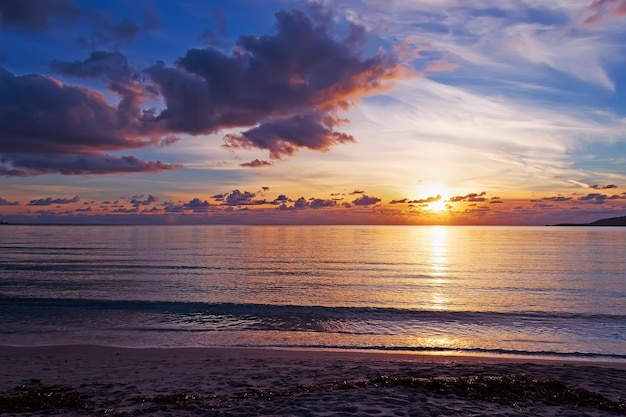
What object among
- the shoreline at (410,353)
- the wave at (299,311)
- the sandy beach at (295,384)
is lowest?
the wave at (299,311)

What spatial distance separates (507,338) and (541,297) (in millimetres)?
13291

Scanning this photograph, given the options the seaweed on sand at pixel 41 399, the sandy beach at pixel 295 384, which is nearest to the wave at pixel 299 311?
the sandy beach at pixel 295 384

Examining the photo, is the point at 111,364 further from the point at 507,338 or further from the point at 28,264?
the point at 28,264

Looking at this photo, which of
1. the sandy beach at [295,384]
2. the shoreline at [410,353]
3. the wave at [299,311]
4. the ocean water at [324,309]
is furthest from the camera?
the wave at [299,311]

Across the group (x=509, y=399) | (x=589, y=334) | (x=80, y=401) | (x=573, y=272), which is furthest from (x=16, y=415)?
(x=573, y=272)

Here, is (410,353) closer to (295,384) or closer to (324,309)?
(295,384)

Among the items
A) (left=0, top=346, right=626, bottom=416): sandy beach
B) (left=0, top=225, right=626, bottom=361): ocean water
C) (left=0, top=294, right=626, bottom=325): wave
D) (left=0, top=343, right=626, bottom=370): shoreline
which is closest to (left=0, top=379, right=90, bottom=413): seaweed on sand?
(left=0, top=346, right=626, bottom=416): sandy beach

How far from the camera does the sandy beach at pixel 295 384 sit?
33.4 feet

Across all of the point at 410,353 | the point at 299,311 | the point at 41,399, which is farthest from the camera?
the point at 299,311

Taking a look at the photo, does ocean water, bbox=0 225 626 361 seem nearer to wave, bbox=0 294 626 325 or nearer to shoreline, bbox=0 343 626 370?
wave, bbox=0 294 626 325

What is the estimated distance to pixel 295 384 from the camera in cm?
1252

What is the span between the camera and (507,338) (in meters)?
20.0

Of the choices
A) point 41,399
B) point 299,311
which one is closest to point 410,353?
point 299,311

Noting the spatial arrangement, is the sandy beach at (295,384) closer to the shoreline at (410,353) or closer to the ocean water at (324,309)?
the shoreline at (410,353)
